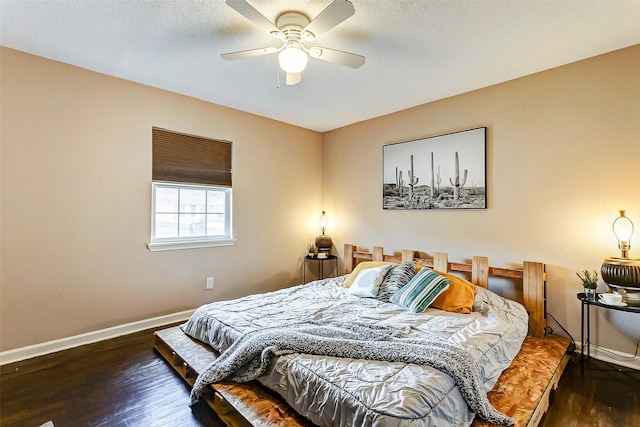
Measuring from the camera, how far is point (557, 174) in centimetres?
267

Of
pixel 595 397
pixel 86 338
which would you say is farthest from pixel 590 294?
pixel 86 338

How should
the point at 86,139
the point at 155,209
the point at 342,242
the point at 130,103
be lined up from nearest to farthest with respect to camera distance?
the point at 86,139 → the point at 130,103 → the point at 155,209 → the point at 342,242

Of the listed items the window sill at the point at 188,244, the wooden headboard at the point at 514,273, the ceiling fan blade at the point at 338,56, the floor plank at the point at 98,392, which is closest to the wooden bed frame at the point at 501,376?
the wooden headboard at the point at 514,273

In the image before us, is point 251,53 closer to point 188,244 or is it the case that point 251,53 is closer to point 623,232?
point 188,244

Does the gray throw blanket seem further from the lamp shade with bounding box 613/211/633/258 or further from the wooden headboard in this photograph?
the lamp shade with bounding box 613/211/633/258

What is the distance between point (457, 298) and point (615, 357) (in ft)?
4.21

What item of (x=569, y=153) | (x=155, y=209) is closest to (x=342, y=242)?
(x=155, y=209)

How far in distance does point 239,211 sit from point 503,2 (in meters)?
3.16

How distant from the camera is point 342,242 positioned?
4473mm

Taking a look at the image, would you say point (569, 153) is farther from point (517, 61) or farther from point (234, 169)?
point (234, 169)

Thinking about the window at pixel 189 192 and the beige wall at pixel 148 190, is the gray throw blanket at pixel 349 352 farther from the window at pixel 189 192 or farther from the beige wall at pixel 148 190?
the window at pixel 189 192

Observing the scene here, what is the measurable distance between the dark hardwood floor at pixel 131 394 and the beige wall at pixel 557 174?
0.56 meters

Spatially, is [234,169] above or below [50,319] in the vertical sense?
above

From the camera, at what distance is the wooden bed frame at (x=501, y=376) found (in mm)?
1591
